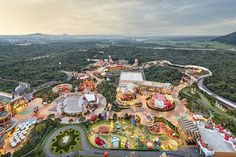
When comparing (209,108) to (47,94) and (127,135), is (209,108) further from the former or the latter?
(47,94)

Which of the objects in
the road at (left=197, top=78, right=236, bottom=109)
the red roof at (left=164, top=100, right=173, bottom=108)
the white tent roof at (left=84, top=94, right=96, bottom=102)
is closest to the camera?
the red roof at (left=164, top=100, right=173, bottom=108)

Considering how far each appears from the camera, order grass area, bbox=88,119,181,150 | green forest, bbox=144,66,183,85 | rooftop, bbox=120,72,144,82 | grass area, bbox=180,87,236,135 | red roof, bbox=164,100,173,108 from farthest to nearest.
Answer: green forest, bbox=144,66,183,85
rooftop, bbox=120,72,144,82
red roof, bbox=164,100,173,108
grass area, bbox=180,87,236,135
grass area, bbox=88,119,181,150

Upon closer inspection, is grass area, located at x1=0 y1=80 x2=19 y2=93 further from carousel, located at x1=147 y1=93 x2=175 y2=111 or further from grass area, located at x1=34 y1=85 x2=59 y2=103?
carousel, located at x1=147 y1=93 x2=175 y2=111

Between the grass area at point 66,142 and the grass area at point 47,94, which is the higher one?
the grass area at point 47,94

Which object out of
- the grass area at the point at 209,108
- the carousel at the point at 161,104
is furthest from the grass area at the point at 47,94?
the grass area at the point at 209,108

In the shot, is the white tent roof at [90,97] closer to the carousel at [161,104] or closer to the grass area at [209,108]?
the carousel at [161,104]

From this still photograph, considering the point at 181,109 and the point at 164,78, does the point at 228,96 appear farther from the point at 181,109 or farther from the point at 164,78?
the point at 164,78

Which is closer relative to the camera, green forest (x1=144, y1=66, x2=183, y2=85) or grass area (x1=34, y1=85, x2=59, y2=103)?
grass area (x1=34, y1=85, x2=59, y2=103)

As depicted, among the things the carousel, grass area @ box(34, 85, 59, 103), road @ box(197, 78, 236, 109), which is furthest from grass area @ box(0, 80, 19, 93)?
road @ box(197, 78, 236, 109)
